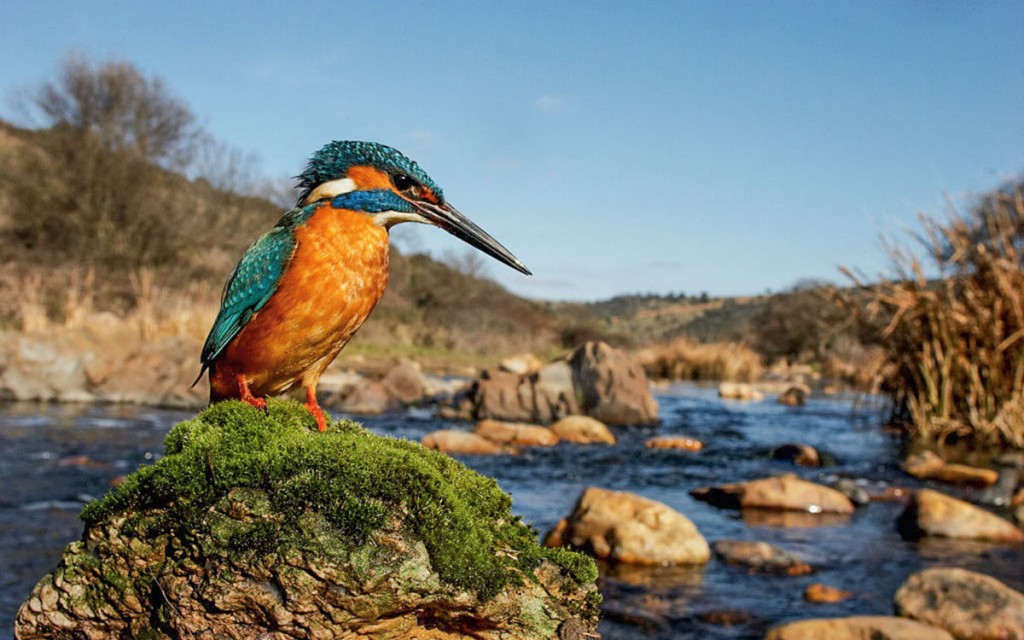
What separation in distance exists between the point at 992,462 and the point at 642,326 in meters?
86.7

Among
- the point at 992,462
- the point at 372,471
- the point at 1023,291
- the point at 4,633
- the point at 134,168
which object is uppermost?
the point at 134,168

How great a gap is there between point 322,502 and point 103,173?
36.0 metres

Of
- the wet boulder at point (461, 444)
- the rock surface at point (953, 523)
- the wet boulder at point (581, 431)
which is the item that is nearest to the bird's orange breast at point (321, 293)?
the rock surface at point (953, 523)

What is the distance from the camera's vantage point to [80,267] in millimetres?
32250

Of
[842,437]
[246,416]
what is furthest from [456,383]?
[246,416]

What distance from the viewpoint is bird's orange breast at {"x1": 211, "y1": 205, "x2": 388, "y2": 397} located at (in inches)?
111

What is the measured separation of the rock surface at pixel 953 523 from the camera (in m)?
9.16

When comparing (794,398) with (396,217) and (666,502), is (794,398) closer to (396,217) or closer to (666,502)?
(666,502)

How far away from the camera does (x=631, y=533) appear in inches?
318

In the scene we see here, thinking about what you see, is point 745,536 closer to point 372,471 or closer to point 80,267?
point 372,471

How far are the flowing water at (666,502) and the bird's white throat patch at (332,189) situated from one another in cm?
456

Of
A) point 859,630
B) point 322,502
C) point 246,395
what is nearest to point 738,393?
point 859,630

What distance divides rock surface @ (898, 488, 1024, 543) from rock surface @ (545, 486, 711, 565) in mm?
3032

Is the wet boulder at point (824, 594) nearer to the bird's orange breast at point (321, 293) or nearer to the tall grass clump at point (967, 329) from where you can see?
the bird's orange breast at point (321, 293)
